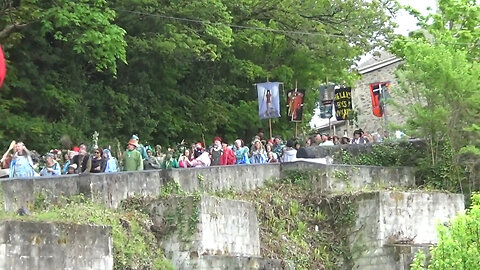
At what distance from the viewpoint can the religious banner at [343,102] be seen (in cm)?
4209

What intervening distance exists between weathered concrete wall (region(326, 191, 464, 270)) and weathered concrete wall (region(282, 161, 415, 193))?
123 centimetres

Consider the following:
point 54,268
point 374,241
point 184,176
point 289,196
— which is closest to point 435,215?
point 374,241

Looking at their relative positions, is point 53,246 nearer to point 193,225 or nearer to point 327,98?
point 193,225

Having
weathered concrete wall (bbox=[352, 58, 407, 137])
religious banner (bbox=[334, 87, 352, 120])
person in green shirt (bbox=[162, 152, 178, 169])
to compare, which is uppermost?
weathered concrete wall (bbox=[352, 58, 407, 137])

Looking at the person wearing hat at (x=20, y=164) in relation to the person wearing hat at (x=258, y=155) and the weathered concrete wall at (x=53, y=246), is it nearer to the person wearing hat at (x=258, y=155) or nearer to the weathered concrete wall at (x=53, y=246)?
the weathered concrete wall at (x=53, y=246)

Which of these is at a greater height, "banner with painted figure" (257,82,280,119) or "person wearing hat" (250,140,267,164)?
"banner with painted figure" (257,82,280,119)

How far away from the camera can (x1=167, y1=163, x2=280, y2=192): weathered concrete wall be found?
25.7 metres

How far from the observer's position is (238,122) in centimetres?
4162

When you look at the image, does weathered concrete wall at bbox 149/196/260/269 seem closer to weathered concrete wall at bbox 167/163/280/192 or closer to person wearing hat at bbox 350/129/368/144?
weathered concrete wall at bbox 167/163/280/192

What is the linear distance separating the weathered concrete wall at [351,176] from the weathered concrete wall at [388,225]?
4.03ft

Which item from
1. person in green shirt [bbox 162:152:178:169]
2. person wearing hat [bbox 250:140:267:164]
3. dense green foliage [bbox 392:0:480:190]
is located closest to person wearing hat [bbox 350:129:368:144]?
dense green foliage [bbox 392:0:480:190]

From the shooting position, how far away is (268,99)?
3691 cm

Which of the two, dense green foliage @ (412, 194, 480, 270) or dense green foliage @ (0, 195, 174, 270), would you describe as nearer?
dense green foliage @ (412, 194, 480, 270)


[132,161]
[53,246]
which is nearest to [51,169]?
[132,161]
